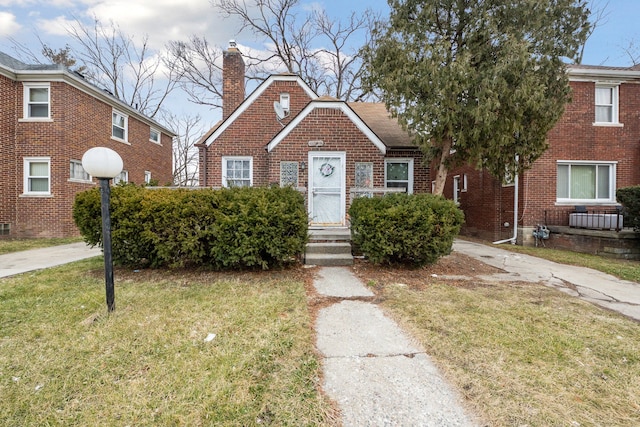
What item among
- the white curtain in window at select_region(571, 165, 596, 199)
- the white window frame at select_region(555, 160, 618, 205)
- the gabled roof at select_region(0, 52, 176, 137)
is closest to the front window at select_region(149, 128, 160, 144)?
the gabled roof at select_region(0, 52, 176, 137)

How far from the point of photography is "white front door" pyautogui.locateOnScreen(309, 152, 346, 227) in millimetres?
9242

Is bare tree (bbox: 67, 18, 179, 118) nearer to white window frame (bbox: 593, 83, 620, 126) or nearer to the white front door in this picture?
the white front door

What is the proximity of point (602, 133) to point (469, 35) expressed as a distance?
320 inches

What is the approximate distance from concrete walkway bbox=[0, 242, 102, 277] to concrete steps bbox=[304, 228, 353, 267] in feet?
18.1

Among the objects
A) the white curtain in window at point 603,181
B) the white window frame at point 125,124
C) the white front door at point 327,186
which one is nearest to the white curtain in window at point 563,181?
the white curtain in window at point 603,181

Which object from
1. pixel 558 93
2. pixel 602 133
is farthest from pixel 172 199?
pixel 602 133

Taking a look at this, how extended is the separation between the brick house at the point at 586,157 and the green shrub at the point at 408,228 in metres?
7.24

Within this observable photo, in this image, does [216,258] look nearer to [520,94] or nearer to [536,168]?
[520,94]

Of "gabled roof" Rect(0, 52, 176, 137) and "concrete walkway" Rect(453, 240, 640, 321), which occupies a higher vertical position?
"gabled roof" Rect(0, 52, 176, 137)

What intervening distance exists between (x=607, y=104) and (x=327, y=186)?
11.3m

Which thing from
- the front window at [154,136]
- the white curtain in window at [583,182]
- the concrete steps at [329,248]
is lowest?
the concrete steps at [329,248]

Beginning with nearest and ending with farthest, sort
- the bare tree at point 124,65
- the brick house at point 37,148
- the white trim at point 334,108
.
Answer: the white trim at point 334,108, the brick house at point 37,148, the bare tree at point 124,65

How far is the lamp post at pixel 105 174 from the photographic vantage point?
12.3 feet

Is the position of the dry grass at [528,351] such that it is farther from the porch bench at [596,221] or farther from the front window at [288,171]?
the porch bench at [596,221]
